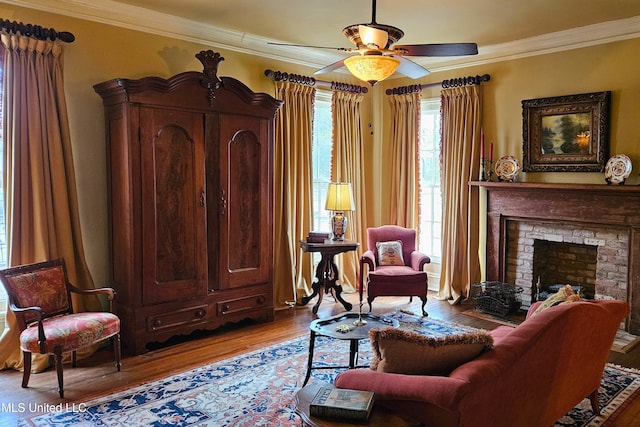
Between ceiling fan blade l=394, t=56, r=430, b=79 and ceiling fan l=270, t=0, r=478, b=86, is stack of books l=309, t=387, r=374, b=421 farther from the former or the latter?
ceiling fan blade l=394, t=56, r=430, b=79

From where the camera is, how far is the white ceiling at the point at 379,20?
407 centimetres

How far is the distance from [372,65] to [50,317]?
290cm

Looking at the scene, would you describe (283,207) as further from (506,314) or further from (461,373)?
(461,373)

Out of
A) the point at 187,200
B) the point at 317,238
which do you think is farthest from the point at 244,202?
the point at 317,238

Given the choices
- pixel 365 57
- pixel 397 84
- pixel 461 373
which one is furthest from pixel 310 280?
pixel 461 373

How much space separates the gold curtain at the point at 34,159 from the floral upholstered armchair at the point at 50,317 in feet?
0.68

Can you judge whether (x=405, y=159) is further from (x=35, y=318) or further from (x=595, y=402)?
(x=35, y=318)

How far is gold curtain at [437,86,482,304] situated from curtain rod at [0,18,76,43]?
393cm

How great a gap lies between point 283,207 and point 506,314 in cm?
256

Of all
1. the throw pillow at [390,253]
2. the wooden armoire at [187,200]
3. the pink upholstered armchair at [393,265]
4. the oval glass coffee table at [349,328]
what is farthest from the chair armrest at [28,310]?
the throw pillow at [390,253]

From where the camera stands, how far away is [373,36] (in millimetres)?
3020

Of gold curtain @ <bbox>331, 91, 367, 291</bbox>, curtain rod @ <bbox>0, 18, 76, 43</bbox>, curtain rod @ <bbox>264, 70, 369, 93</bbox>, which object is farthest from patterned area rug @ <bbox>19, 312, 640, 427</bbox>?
curtain rod @ <bbox>264, 70, 369, 93</bbox>

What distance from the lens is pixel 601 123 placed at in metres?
4.68

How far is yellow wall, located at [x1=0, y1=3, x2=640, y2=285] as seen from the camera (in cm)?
410
